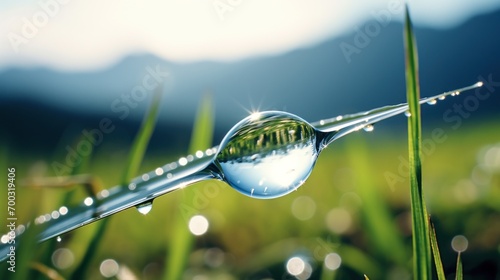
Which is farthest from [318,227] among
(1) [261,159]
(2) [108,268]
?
(1) [261,159]

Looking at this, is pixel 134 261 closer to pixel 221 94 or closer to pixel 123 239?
pixel 123 239

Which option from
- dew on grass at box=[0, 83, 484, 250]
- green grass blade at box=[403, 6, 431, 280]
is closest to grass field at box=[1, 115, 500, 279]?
dew on grass at box=[0, 83, 484, 250]

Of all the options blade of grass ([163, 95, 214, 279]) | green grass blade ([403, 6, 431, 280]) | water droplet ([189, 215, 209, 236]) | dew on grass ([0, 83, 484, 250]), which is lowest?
green grass blade ([403, 6, 431, 280])

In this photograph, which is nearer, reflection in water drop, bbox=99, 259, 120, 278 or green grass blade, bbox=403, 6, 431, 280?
green grass blade, bbox=403, 6, 431, 280

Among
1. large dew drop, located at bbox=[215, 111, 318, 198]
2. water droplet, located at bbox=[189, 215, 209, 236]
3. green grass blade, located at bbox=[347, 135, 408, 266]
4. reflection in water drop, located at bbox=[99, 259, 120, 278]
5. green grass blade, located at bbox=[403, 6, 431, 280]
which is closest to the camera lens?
green grass blade, located at bbox=[403, 6, 431, 280]

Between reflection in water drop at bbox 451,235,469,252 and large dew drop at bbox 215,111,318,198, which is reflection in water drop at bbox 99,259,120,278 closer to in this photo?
large dew drop at bbox 215,111,318,198

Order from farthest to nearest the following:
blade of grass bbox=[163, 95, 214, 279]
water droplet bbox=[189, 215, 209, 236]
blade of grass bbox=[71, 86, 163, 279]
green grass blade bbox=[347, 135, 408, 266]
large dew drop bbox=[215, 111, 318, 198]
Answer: water droplet bbox=[189, 215, 209, 236]
green grass blade bbox=[347, 135, 408, 266]
blade of grass bbox=[163, 95, 214, 279]
blade of grass bbox=[71, 86, 163, 279]
large dew drop bbox=[215, 111, 318, 198]
